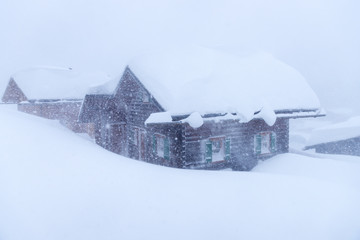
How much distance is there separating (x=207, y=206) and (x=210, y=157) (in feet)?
15.8

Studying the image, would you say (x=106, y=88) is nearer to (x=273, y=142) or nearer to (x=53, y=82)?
(x=273, y=142)

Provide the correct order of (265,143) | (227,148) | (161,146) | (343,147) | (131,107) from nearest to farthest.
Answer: (227,148) → (161,146) → (265,143) → (131,107) → (343,147)

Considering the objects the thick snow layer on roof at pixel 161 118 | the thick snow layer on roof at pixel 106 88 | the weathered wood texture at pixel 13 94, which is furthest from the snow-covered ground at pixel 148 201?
the weathered wood texture at pixel 13 94

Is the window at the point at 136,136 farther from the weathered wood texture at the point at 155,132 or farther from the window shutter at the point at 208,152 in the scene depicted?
the window shutter at the point at 208,152

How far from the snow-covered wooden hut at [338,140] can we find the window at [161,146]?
14549 millimetres

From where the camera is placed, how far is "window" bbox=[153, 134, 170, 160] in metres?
10.7

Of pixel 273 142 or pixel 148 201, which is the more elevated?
pixel 273 142

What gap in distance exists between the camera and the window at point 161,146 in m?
10.7

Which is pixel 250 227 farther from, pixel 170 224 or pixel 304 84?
pixel 304 84

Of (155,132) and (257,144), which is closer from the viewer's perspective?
(155,132)

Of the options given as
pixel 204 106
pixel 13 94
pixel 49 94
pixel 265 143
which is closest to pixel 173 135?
pixel 204 106

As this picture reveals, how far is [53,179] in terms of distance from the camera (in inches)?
233

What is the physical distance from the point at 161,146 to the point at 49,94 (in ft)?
55.8

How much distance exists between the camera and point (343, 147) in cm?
1945
